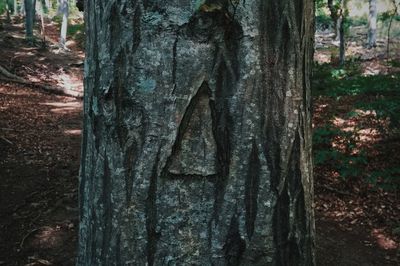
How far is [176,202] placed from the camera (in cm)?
96

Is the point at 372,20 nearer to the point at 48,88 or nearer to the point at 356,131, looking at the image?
the point at 48,88

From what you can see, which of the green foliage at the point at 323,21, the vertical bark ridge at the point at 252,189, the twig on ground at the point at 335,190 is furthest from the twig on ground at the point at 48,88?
the green foliage at the point at 323,21

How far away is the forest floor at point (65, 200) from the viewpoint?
12.2 ft

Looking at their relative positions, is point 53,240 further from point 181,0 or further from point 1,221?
point 181,0

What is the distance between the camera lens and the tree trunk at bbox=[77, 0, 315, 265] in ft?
3.03

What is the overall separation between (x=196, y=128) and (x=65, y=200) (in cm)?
395

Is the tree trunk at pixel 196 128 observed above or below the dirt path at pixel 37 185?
above

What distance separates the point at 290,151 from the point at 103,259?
0.54m

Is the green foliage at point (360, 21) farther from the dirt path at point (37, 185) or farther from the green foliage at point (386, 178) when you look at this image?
the green foliage at point (386, 178)

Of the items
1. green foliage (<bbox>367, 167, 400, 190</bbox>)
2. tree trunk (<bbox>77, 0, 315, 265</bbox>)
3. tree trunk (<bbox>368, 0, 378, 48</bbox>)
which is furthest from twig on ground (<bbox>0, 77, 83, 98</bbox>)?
tree trunk (<bbox>368, 0, 378, 48</bbox>)

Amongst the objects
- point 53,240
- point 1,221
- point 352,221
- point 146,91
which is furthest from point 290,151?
point 352,221

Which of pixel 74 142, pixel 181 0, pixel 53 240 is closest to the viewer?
pixel 181 0

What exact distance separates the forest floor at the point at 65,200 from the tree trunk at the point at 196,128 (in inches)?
103

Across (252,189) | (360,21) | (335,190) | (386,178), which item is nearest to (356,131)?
(335,190)
